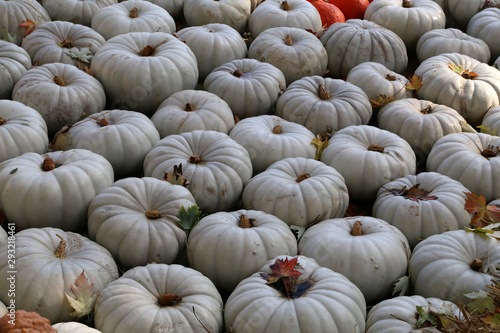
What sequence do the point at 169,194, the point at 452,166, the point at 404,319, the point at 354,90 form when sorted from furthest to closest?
the point at 354,90 → the point at 452,166 → the point at 169,194 → the point at 404,319

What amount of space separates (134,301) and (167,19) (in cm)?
295

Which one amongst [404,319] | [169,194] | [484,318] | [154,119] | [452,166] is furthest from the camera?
[154,119]

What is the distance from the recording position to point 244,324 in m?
2.30

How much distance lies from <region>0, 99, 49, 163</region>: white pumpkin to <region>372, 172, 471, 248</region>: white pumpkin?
78.0 inches

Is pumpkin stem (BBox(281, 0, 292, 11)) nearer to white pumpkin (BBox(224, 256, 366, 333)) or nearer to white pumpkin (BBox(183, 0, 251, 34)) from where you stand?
white pumpkin (BBox(183, 0, 251, 34))

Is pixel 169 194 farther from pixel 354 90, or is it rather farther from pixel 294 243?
Answer: pixel 354 90

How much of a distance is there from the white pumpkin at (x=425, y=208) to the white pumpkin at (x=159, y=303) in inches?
46.3

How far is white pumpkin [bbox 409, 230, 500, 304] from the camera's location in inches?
102

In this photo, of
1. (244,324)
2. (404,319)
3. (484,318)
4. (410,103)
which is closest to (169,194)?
(244,324)

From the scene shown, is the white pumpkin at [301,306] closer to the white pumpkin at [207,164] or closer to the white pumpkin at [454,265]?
the white pumpkin at [454,265]

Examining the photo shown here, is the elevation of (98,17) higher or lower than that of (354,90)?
higher

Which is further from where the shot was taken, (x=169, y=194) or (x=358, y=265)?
(x=169, y=194)

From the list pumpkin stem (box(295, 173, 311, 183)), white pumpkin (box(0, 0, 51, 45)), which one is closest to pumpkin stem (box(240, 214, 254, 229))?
pumpkin stem (box(295, 173, 311, 183))

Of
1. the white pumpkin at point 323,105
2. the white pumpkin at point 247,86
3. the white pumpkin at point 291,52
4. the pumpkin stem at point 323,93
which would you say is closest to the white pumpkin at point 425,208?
the white pumpkin at point 323,105
